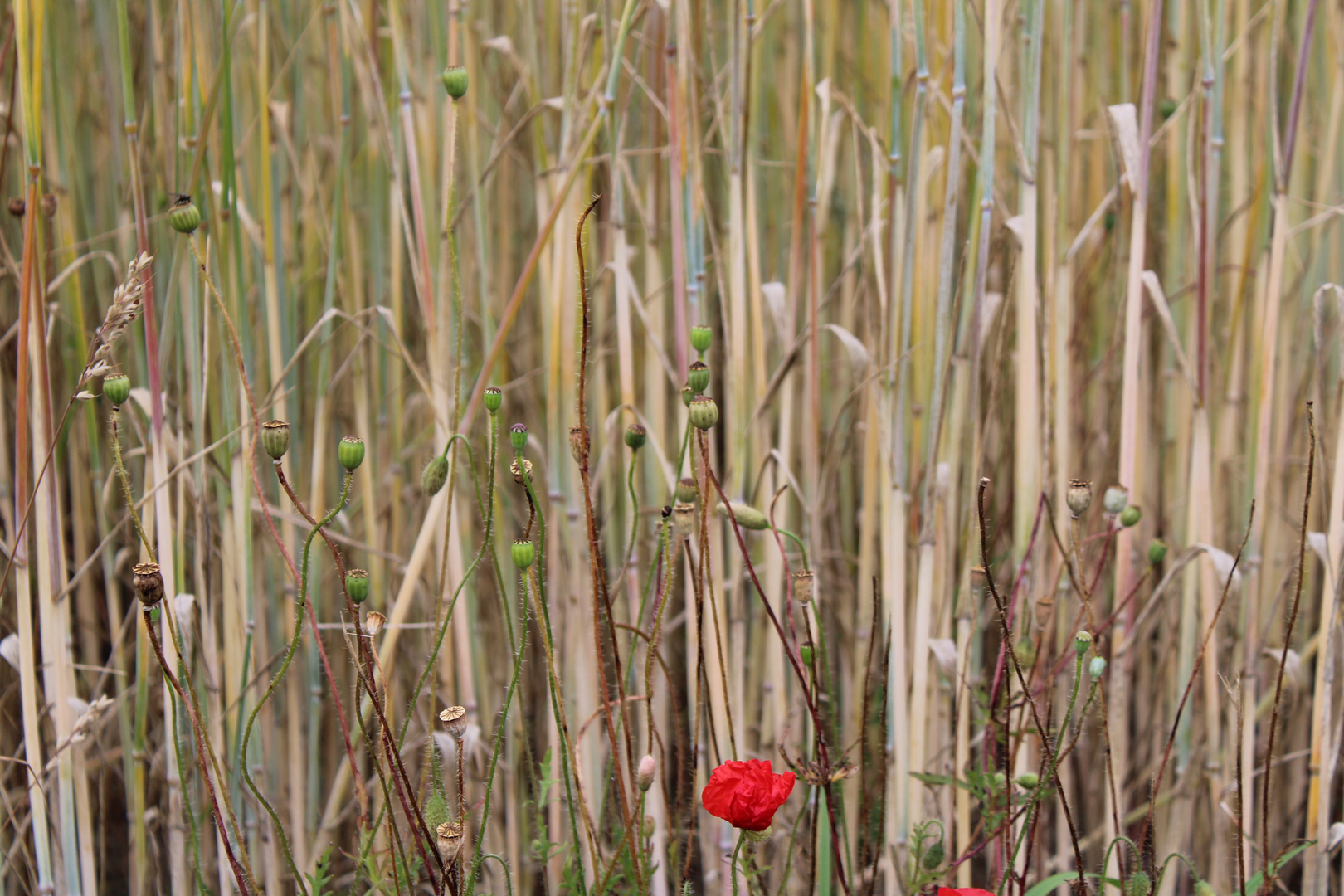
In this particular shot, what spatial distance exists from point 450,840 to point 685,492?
264 mm

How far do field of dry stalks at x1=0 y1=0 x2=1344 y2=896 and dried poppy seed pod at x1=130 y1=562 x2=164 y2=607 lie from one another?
26mm

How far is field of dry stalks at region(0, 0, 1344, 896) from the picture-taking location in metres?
0.79

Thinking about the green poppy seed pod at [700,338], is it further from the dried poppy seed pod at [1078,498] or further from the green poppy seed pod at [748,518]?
the dried poppy seed pod at [1078,498]

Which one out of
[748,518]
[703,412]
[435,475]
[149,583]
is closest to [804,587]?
[748,518]

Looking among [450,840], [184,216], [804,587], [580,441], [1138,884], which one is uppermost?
[184,216]

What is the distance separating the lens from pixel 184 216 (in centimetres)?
67

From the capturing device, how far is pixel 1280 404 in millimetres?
1113

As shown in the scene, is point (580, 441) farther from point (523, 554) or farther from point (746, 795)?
point (746, 795)

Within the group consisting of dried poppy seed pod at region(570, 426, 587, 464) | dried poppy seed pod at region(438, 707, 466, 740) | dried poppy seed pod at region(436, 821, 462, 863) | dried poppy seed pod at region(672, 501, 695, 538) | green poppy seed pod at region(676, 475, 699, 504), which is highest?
dried poppy seed pod at region(570, 426, 587, 464)

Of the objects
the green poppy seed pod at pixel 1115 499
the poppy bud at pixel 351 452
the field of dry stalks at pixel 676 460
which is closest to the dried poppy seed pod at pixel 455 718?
the field of dry stalks at pixel 676 460

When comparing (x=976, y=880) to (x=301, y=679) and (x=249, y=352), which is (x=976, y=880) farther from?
(x=249, y=352)

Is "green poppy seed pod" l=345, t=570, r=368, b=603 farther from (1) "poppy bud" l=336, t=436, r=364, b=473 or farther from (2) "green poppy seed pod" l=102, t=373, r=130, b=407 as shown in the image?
(2) "green poppy seed pod" l=102, t=373, r=130, b=407

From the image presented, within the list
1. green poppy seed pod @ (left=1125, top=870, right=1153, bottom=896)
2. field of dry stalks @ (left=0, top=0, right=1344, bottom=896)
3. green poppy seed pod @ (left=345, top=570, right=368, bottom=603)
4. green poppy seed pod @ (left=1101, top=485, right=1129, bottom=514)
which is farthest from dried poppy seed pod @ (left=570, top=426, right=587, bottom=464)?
green poppy seed pod @ (left=1125, top=870, right=1153, bottom=896)

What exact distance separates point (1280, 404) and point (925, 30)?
0.62 metres
